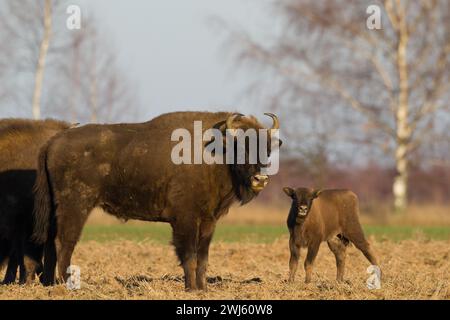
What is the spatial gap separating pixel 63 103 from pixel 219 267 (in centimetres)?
2822

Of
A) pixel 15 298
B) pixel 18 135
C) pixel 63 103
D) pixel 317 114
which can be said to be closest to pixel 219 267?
pixel 18 135

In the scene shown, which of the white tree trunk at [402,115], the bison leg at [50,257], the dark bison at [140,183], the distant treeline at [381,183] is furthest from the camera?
the distant treeline at [381,183]

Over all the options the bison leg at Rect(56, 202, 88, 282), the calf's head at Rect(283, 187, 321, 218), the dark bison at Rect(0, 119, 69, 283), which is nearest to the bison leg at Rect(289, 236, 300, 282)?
the calf's head at Rect(283, 187, 321, 218)

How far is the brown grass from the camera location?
38.7 feet

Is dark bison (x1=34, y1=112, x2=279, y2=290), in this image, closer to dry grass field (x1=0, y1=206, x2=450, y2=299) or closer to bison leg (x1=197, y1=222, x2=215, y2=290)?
bison leg (x1=197, y1=222, x2=215, y2=290)

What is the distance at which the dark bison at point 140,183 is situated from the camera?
516 inches

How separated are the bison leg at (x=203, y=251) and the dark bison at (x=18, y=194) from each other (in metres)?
2.69

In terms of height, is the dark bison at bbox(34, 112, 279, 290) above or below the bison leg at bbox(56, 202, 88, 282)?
above

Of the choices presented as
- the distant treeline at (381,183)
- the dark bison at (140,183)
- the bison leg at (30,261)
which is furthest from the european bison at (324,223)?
the distant treeline at (381,183)

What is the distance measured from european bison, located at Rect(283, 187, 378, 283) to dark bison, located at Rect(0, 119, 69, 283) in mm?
4539

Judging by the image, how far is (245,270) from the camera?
57.7 ft

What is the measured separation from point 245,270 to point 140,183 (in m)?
4.92

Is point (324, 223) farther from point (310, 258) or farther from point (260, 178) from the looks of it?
point (260, 178)

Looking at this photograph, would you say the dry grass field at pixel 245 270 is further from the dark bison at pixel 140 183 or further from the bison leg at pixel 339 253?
the dark bison at pixel 140 183
